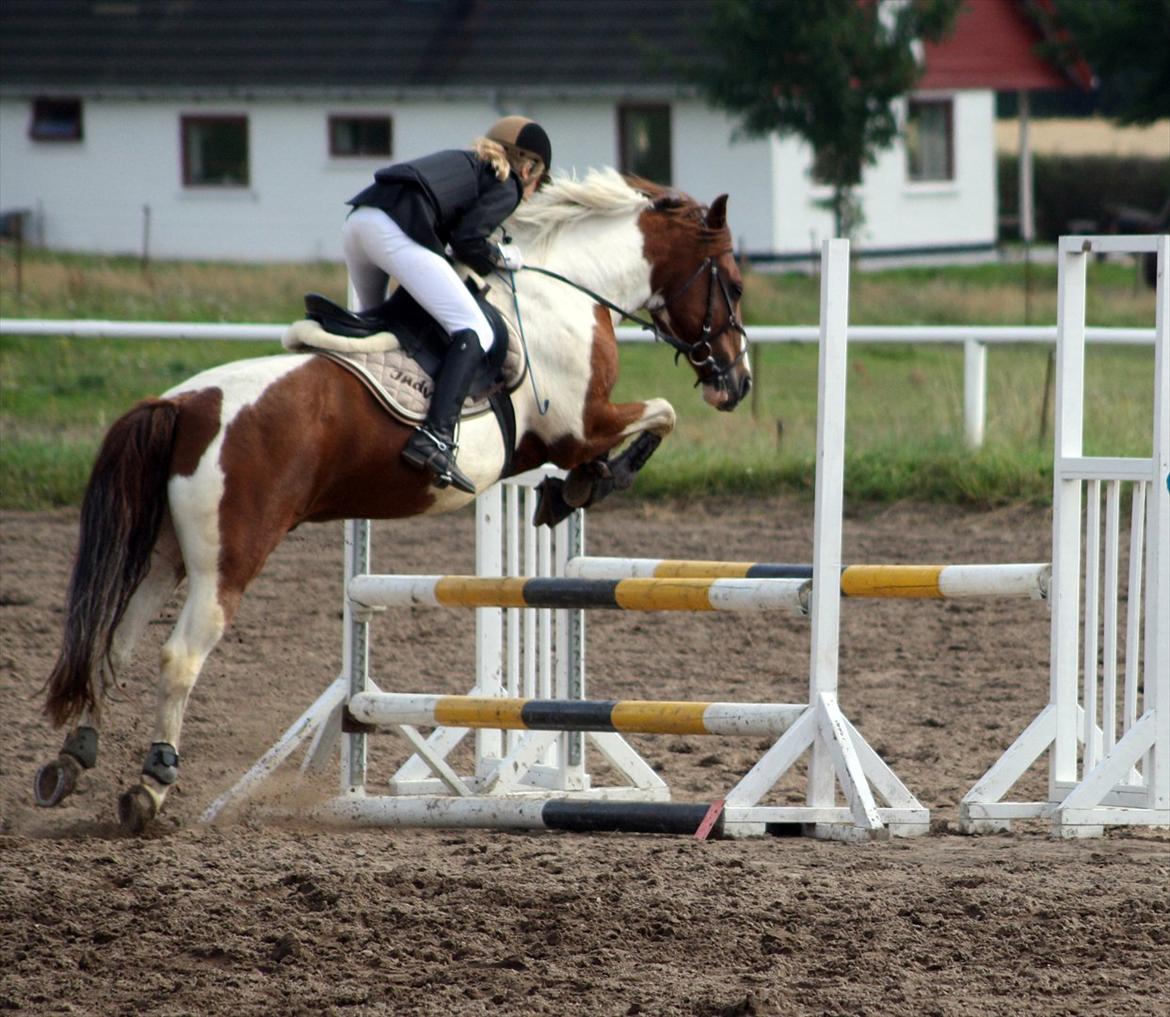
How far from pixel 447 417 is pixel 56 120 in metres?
22.8

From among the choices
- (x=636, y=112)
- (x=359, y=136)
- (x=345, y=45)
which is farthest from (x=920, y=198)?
(x=345, y=45)

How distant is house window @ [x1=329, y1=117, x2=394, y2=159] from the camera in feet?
82.1

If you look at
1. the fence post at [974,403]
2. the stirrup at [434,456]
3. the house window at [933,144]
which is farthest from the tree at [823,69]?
the stirrup at [434,456]

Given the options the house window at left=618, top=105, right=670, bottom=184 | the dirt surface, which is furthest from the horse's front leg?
the house window at left=618, top=105, right=670, bottom=184

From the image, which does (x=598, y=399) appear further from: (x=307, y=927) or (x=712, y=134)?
(x=712, y=134)

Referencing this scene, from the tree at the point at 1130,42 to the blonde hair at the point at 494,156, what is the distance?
1846 cm

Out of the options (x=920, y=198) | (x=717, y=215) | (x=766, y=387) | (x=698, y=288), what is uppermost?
(x=920, y=198)

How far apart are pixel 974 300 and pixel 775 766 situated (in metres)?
14.2

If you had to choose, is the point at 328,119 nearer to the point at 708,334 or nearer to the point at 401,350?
the point at 708,334

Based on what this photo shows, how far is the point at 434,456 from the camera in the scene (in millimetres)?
4805

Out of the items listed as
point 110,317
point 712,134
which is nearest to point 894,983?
point 110,317

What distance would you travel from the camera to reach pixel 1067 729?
4.87 metres

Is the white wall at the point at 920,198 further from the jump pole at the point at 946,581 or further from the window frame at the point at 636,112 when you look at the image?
the jump pole at the point at 946,581

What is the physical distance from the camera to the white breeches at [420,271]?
16.3 feet
